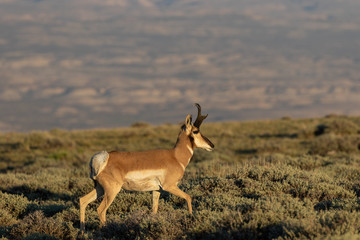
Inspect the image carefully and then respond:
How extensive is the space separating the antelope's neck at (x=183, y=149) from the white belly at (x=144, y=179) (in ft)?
1.85

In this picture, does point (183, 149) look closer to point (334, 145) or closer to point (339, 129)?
point (334, 145)

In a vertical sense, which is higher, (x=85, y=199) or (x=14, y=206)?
(x=85, y=199)

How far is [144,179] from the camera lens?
26.5ft

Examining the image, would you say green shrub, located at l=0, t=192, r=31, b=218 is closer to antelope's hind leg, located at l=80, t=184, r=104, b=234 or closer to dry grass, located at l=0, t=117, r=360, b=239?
dry grass, located at l=0, t=117, r=360, b=239

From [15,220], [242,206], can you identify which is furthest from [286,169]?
[15,220]

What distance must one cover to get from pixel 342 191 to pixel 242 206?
12.4 ft

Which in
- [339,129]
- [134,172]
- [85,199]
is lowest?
[339,129]

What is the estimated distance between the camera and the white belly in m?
8.02

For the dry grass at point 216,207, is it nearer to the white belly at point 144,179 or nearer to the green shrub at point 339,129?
the white belly at point 144,179

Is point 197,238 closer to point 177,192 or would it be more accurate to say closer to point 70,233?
point 177,192

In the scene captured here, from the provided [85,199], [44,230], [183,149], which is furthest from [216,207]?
[44,230]

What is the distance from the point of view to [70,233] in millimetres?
8484

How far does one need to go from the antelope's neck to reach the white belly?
56 cm

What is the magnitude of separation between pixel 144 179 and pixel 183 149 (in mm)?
1105
